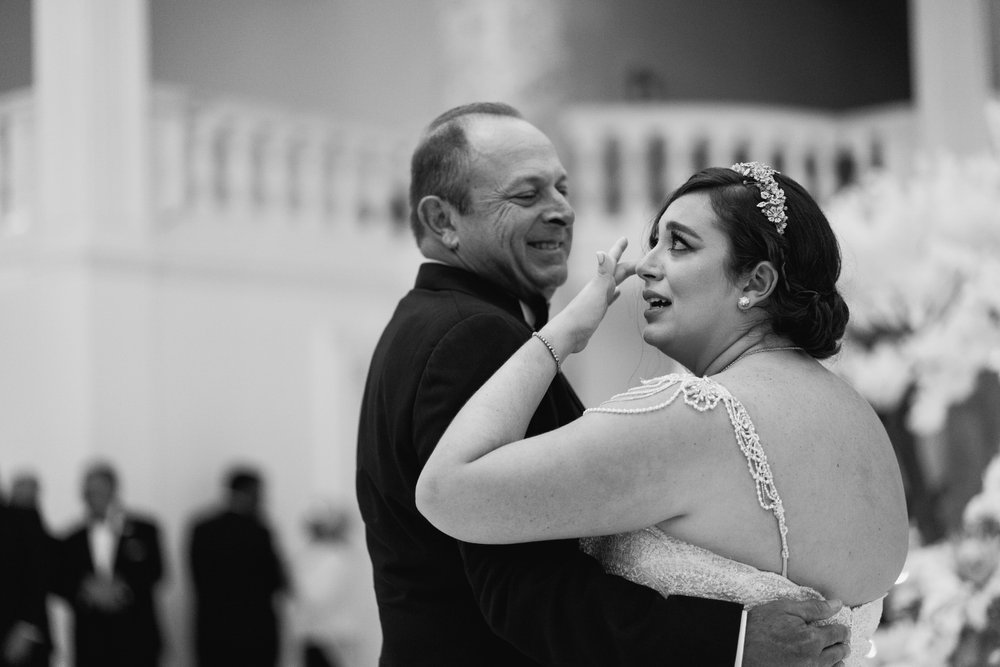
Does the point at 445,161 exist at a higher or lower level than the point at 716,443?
higher

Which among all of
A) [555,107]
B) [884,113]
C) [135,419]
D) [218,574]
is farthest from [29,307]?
[884,113]

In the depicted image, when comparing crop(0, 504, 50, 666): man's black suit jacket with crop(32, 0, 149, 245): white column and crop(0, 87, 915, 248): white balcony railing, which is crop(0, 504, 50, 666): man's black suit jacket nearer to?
crop(32, 0, 149, 245): white column

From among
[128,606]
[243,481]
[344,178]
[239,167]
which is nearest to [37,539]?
[128,606]

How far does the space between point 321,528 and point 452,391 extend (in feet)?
22.4

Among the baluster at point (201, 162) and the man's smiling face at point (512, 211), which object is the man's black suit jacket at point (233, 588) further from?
the man's smiling face at point (512, 211)

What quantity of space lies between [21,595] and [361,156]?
4.62 m

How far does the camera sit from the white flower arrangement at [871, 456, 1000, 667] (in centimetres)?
310

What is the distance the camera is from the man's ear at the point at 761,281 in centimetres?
208

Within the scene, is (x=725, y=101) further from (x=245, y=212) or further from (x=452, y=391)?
(x=452, y=391)

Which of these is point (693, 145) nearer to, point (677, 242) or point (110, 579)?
point (110, 579)

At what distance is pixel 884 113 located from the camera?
36.8 feet

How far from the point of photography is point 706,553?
1947 mm

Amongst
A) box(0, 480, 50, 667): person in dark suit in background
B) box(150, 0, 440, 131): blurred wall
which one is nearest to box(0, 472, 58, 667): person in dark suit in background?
box(0, 480, 50, 667): person in dark suit in background

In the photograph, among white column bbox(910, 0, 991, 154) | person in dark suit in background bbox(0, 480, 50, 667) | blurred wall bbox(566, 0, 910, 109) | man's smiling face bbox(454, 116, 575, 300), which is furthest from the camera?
blurred wall bbox(566, 0, 910, 109)
